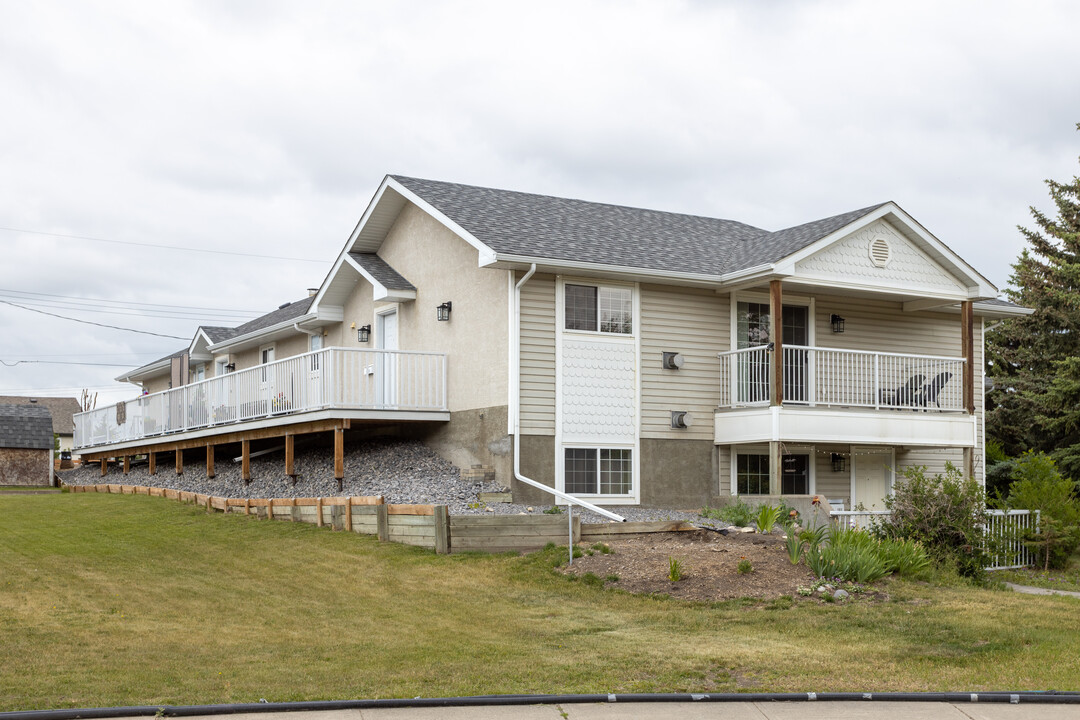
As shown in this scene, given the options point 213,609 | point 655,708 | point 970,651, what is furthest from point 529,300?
point 655,708

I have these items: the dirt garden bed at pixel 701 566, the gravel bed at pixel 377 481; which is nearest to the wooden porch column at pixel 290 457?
the gravel bed at pixel 377 481

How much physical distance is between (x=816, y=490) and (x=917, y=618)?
9793 mm

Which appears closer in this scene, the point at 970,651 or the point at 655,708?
the point at 655,708

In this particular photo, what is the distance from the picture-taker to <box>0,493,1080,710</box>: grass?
8.83 m

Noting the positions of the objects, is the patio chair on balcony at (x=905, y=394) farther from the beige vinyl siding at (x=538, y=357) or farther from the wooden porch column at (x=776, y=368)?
the beige vinyl siding at (x=538, y=357)

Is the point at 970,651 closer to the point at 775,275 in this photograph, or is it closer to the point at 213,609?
the point at 213,609

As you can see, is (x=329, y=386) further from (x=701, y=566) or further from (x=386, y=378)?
(x=701, y=566)

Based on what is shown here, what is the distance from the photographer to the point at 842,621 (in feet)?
38.7

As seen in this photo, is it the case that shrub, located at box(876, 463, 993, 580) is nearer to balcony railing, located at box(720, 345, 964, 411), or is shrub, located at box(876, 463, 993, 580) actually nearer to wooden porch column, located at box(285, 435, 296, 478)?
balcony railing, located at box(720, 345, 964, 411)

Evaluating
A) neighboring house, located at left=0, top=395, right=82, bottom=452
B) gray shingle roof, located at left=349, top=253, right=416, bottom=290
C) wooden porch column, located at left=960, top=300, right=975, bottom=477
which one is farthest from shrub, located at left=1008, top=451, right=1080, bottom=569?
neighboring house, located at left=0, top=395, right=82, bottom=452

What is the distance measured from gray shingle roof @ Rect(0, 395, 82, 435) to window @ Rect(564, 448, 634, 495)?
2401 inches

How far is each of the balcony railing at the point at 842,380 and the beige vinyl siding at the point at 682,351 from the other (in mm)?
360

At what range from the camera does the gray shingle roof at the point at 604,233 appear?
19.4m

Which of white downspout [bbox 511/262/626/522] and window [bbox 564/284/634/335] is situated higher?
window [bbox 564/284/634/335]
